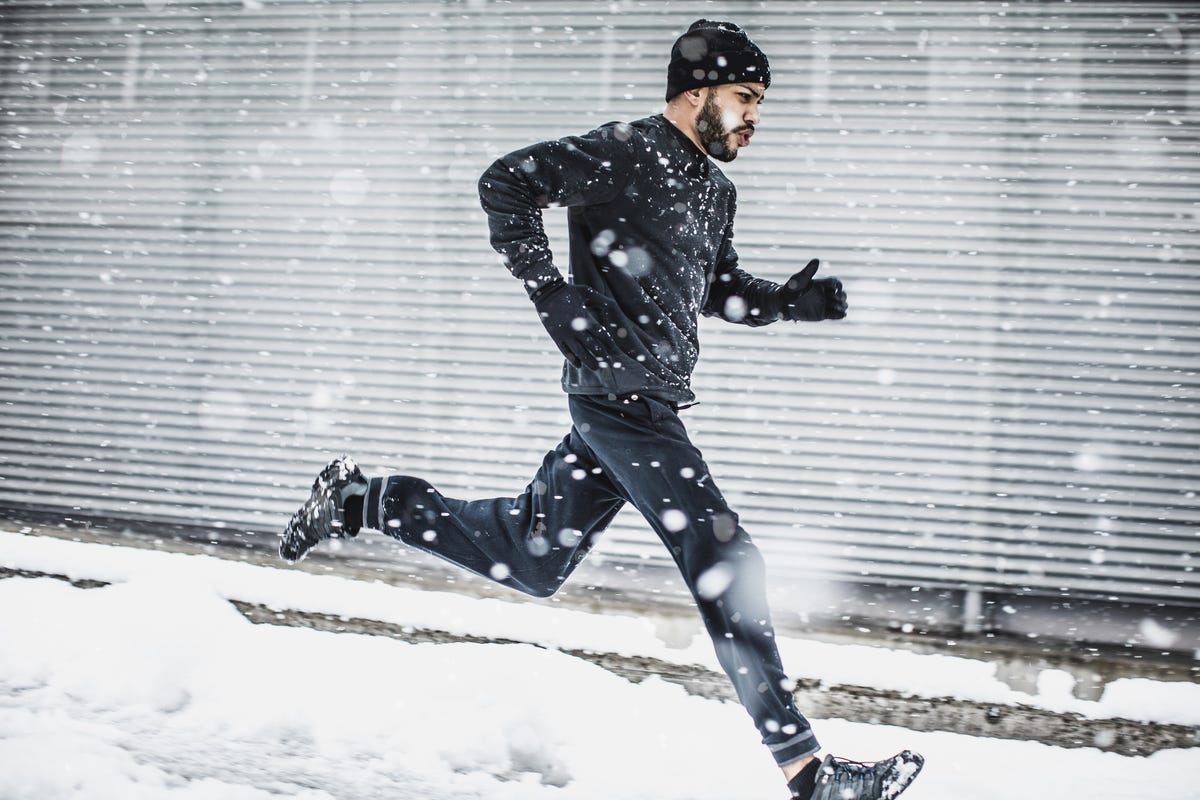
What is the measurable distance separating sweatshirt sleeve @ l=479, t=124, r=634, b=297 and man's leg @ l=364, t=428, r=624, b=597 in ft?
1.97

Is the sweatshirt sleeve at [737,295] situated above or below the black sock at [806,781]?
above

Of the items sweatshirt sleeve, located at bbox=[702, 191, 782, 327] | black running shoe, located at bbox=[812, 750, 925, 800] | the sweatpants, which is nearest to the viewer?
black running shoe, located at bbox=[812, 750, 925, 800]

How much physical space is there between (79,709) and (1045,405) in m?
4.48

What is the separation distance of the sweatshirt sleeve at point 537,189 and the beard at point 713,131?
0.33 m

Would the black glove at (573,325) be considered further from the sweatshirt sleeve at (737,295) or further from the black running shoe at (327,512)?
the black running shoe at (327,512)

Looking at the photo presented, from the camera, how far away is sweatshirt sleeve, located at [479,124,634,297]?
234cm

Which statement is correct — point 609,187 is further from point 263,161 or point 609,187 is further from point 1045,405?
point 263,161

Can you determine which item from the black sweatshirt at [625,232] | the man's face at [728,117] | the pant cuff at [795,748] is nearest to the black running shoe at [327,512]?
the black sweatshirt at [625,232]

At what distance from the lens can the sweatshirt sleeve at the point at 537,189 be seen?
2338 millimetres

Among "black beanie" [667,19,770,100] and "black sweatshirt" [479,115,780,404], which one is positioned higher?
"black beanie" [667,19,770,100]

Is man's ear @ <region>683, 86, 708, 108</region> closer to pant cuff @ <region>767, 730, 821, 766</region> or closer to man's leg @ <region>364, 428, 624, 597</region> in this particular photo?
man's leg @ <region>364, 428, 624, 597</region>

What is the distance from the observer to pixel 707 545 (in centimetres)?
227

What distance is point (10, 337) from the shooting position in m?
5.17

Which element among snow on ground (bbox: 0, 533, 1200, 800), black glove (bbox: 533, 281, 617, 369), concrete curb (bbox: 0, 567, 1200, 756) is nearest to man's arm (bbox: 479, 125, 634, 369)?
black glove (bbox: 533, 281, 617, 369)
